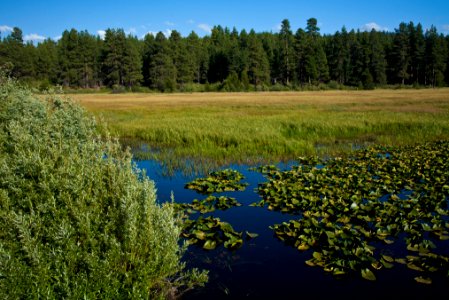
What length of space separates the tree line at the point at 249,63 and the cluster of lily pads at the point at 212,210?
74.3m

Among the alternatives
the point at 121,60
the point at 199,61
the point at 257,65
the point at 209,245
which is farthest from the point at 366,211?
the point at 199,61

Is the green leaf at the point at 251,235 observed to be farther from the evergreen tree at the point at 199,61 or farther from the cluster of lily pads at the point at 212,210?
the evergreen tree at the point at 199,61

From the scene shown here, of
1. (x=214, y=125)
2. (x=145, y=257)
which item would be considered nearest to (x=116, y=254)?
(x=145, y=257)

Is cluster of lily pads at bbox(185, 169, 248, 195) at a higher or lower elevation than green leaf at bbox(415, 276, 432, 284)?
higher

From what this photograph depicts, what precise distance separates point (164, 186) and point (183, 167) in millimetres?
2663

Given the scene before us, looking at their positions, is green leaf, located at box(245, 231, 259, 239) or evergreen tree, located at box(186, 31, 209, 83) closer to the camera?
green leaf, located at box(245, 231, 259, 239)

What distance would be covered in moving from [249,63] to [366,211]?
90793 mm

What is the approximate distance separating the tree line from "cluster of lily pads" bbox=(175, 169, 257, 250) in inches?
2924

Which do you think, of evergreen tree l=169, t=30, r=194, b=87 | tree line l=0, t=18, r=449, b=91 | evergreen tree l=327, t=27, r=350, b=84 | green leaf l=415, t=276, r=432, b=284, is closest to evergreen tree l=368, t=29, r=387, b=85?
tree line l=0, t=18, r=449, b=91

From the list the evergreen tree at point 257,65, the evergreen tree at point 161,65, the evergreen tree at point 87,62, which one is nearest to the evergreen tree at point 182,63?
the evergreen tree at point 161,65

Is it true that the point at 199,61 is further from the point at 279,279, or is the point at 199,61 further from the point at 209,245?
the point at 279,279

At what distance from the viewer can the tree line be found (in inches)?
3620

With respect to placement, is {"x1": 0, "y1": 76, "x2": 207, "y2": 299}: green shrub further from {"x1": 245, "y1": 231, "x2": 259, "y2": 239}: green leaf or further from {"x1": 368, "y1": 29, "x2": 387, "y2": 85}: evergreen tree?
{"x1": 368, "y1": 29, "x2": 387, "y2": 85}: evergreen tree

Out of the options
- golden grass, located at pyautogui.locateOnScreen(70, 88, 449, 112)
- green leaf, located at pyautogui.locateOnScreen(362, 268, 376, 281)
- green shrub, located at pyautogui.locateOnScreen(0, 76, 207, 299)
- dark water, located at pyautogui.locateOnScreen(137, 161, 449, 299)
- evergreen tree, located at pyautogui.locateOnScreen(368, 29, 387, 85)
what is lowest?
dark water, located at pyautogui.locateOnScreen(137, 161, 449, 299)
